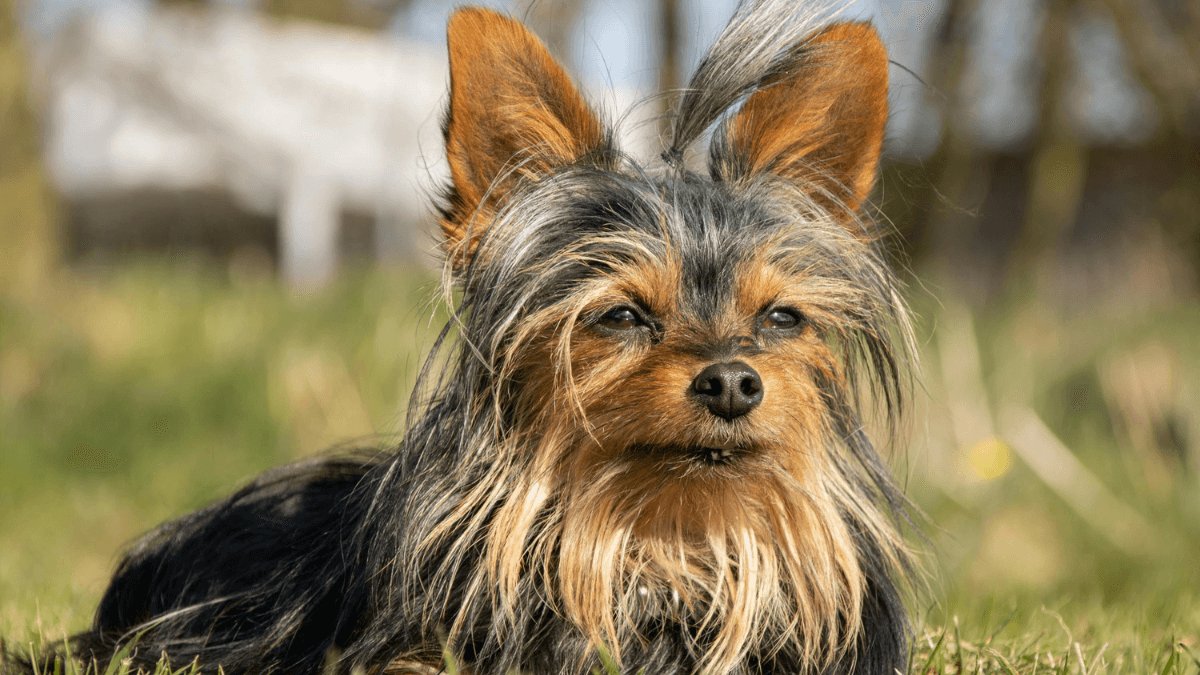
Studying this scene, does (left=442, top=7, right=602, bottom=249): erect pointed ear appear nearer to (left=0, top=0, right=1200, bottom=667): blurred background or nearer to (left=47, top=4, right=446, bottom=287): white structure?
(left=0, top=0, right=1200, bottom=667): blurred background

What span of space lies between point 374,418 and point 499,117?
4.85 m

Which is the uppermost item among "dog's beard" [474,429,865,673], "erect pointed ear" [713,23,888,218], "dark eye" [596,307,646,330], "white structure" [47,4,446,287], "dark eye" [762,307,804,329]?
"white structure" [47,4,446,287]

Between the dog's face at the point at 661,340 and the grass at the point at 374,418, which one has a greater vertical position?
the dog's face at the point at 661,340

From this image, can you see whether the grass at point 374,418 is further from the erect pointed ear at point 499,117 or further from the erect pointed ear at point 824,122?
the erect pointed ear at point 499,117

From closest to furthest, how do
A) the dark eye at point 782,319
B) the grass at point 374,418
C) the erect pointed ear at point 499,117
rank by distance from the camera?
the erect pointed ear at point 499,117 → the dark eye at point 782,319 → the grass at point 374,418

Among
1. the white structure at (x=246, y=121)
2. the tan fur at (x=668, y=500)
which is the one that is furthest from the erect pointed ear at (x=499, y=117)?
the white structure at (x=246, y=121)

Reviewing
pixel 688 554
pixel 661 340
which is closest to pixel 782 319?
pixel 661 340

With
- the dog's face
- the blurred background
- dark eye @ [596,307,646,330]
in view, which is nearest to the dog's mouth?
the dog's face

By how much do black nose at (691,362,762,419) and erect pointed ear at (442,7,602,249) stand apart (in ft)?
2.43

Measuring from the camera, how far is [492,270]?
105 inches

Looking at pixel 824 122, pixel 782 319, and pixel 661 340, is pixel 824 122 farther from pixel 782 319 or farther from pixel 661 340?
pixel 661 340

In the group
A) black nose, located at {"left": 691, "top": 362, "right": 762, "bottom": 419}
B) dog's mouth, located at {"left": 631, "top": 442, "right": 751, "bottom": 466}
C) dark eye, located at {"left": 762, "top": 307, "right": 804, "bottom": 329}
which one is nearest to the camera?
black nose, located at {"left": 691, "top": 362, "right": 762, "bottom": 419}

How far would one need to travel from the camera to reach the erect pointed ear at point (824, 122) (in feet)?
8.86

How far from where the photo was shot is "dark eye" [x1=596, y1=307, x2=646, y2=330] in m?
2.58
